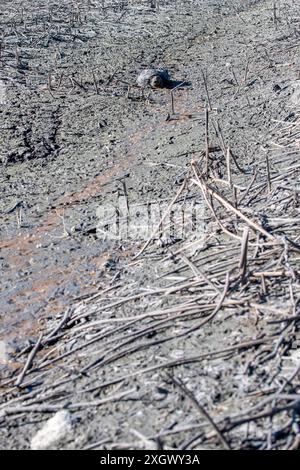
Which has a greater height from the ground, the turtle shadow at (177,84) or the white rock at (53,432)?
the white rock at (53,432)

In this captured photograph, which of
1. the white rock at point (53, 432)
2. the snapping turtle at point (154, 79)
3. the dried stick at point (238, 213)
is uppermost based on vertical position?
the dried stick at point (238, 213)

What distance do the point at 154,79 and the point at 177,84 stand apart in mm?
306

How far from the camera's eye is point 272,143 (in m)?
6.12


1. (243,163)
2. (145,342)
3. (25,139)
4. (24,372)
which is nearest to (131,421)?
(145,342)

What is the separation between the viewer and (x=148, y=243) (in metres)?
4.75

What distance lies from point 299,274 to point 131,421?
1.12 m

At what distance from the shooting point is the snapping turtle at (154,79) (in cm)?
836

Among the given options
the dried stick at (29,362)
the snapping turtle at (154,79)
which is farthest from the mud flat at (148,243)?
the snapping turtle at (154,79)

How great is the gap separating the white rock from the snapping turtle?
5528 mm

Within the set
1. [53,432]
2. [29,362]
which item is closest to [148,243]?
[29,362]

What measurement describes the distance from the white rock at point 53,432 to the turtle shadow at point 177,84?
18.3ft

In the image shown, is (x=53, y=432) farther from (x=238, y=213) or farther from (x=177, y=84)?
(x=177, y=84)

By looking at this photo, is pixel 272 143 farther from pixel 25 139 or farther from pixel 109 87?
pixel 109 87

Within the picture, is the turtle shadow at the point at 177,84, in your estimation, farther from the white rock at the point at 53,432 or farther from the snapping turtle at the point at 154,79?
the white rock at the point at 53,432
